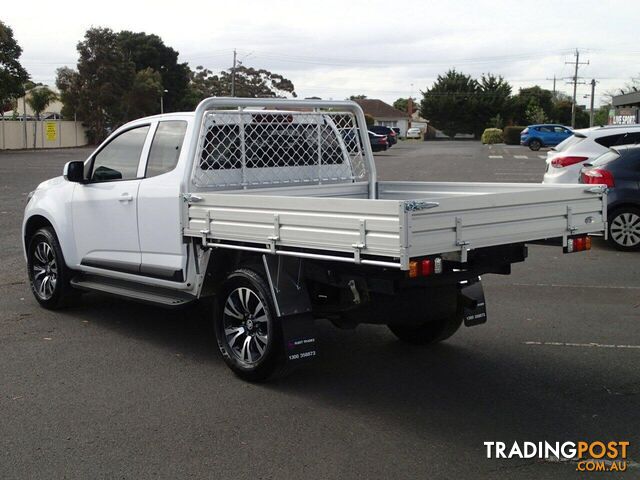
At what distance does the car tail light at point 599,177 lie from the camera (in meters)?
11.3

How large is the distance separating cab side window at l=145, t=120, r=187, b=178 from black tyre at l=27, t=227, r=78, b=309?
5.77 ft

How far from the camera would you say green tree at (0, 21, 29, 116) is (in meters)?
45.1

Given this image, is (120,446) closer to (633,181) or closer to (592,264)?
(592,264)

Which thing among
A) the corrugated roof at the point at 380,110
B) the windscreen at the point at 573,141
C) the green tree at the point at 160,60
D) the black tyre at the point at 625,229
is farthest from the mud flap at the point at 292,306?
the corrugated roof at the point at 380,110

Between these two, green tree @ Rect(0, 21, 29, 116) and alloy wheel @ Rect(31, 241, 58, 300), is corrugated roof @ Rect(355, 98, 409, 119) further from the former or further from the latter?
alloy wheel @ Rect(31, 241, 58, 300)

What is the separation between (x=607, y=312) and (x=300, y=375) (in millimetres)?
3560

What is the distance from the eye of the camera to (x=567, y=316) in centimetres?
765

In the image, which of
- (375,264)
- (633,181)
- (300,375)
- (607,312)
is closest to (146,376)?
(300,375)

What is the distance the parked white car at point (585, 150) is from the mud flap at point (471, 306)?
297 inches

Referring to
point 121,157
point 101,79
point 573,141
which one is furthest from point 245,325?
point 101,79

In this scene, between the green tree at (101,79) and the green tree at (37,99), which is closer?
the green tree at (37,99)
